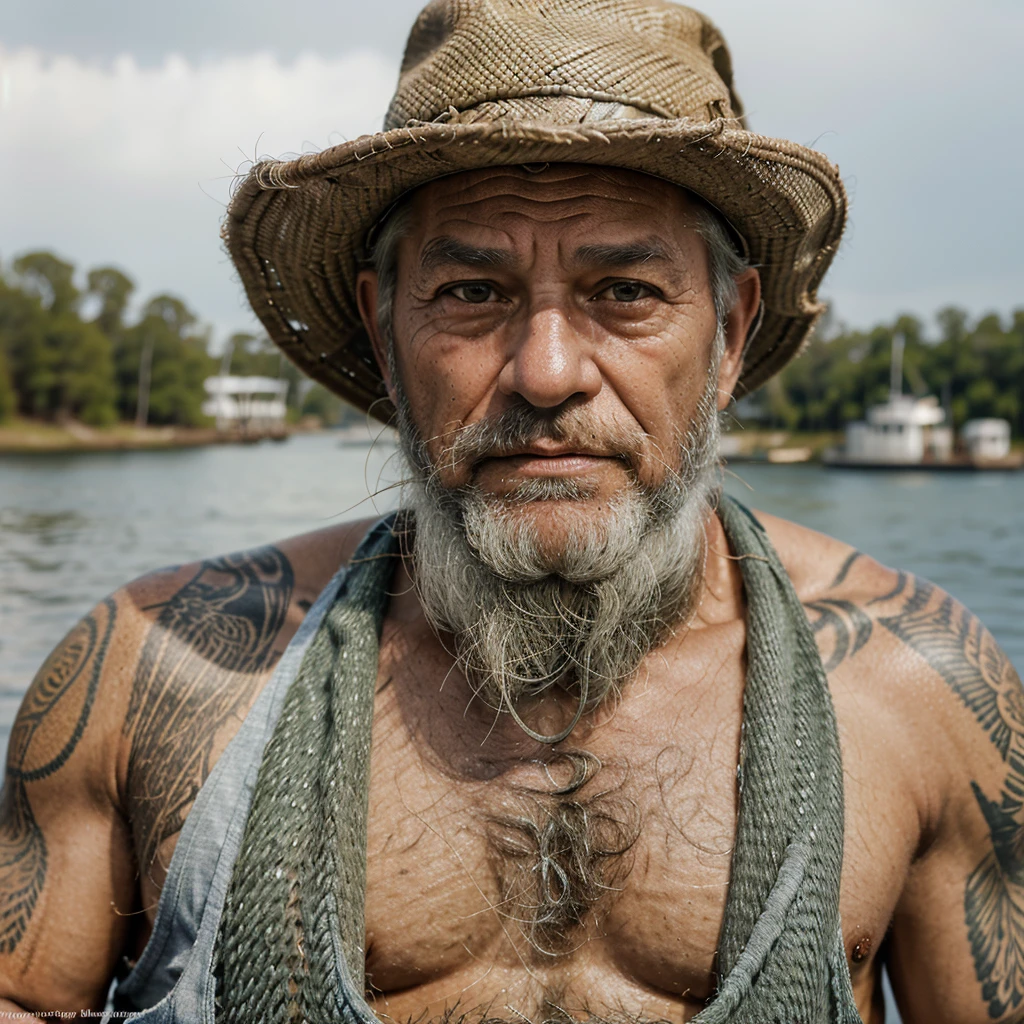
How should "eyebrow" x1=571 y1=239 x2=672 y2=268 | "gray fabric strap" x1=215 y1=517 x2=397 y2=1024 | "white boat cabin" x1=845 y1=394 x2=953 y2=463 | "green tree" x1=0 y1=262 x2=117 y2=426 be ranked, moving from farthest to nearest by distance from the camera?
1. "green tree" x1=0 y1=262 x2=117 y2=426
2. "white boat cabin" x1=845 y1=394 x2=953 y2=463
3. "eyebrow" x1=571 y1=239 x2=672 y2=268
4. "gray fabric strap" x1=215 y1=517 x2=397 y2=1024

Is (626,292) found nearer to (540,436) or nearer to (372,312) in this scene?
(540,436)

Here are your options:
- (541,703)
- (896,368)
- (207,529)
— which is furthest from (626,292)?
(896,368)

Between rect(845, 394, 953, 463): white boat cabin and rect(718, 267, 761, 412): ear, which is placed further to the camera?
rect(845, 394, 953, 463): white boat cabin

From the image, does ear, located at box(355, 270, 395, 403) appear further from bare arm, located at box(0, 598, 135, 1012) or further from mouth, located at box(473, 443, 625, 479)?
bare arm, located at box(0, 598, 135, 1012)

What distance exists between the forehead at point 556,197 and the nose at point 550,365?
0.65ft

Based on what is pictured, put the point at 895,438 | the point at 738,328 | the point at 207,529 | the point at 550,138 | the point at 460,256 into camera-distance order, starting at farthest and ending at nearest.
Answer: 1. the point at 895,438
2. the point at 207,529
3. the point at 738,328
4. the point at 460,256
5. the point at 550,138

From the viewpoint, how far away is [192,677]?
2.08 meters

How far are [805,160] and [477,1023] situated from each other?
5.68 feet

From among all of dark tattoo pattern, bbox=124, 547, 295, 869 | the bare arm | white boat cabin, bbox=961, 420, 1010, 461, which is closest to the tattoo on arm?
dark tattoo pattern, bbox=124, 547, 295, 869

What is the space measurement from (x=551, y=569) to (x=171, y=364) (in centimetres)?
6667

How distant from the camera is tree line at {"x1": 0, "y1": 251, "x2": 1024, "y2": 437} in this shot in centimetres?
5469

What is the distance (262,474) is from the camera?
2312 centimetres

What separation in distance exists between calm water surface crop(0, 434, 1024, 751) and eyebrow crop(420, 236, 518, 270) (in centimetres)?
49

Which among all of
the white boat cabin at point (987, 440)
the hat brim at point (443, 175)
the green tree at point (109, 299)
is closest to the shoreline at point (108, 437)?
the green tree at point (109, 299)
